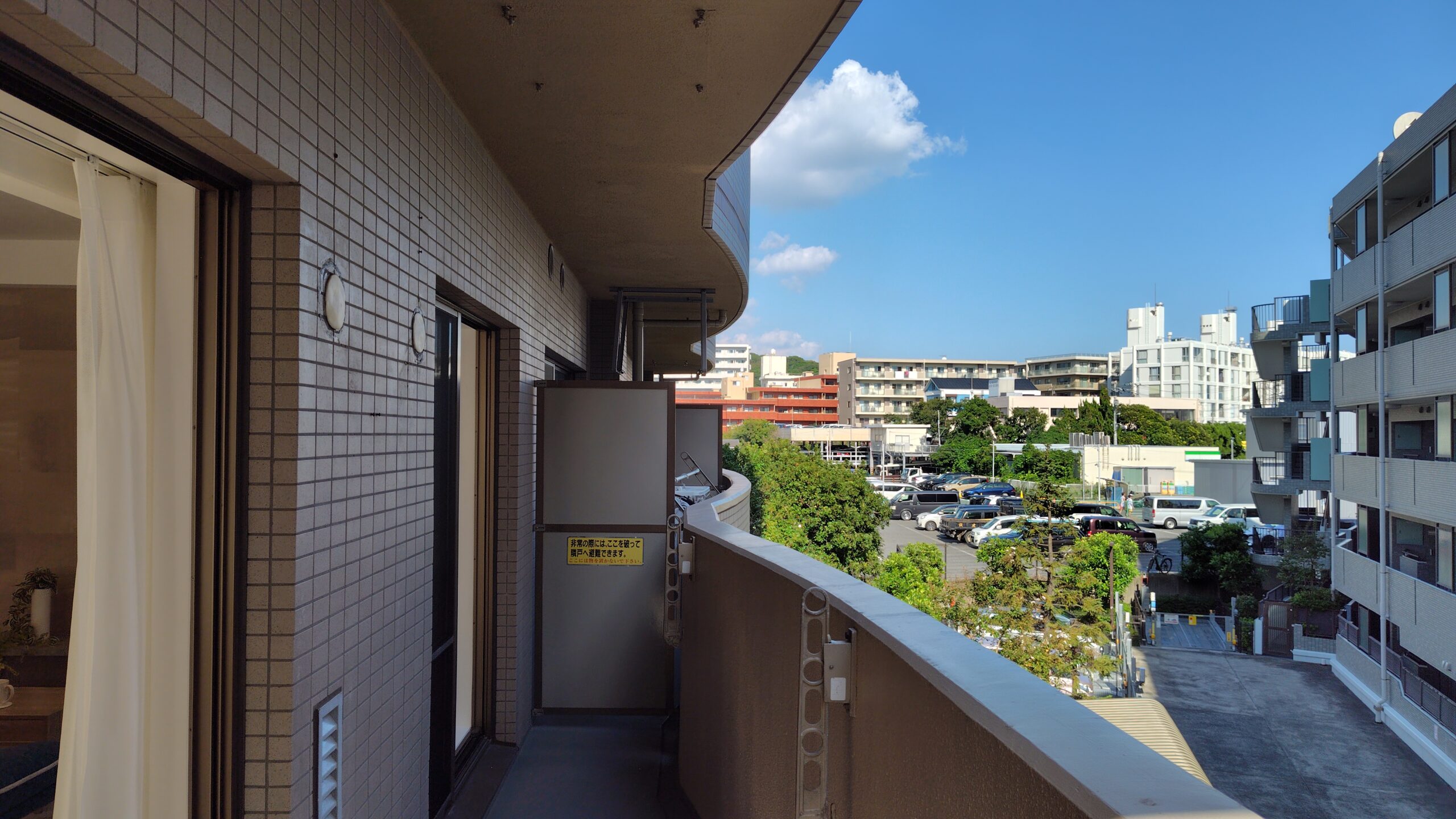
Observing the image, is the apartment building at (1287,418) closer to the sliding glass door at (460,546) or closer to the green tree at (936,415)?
the sliding glass door at (460,546)

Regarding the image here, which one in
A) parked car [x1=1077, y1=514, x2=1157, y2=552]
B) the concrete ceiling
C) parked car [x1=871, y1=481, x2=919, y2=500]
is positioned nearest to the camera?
the concrete ceiling

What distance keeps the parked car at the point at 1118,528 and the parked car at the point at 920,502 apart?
834 centimetres

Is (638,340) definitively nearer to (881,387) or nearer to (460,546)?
(460,546)

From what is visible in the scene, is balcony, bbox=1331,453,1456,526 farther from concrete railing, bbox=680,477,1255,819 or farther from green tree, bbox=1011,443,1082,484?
green tree, bbox=1011,443,1082,484

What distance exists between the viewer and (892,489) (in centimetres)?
4906

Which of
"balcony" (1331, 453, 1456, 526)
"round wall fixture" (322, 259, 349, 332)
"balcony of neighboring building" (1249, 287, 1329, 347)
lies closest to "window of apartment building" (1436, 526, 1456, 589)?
"balcony" (1331, 453, 1456, 526)

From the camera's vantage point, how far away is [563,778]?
5.04m

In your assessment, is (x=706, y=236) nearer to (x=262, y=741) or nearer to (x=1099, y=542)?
(x=262, y=741)

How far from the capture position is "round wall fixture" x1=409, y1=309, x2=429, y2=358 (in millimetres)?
3416

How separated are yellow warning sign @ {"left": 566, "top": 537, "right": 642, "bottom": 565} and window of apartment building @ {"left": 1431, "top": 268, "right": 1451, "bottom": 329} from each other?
56.1 ft

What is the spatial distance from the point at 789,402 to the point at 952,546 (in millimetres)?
66156

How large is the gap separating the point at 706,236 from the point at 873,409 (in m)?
84.5

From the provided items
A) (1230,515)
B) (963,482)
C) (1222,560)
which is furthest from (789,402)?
(1222,560)

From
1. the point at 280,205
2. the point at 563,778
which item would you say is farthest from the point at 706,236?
the point at 280,205
